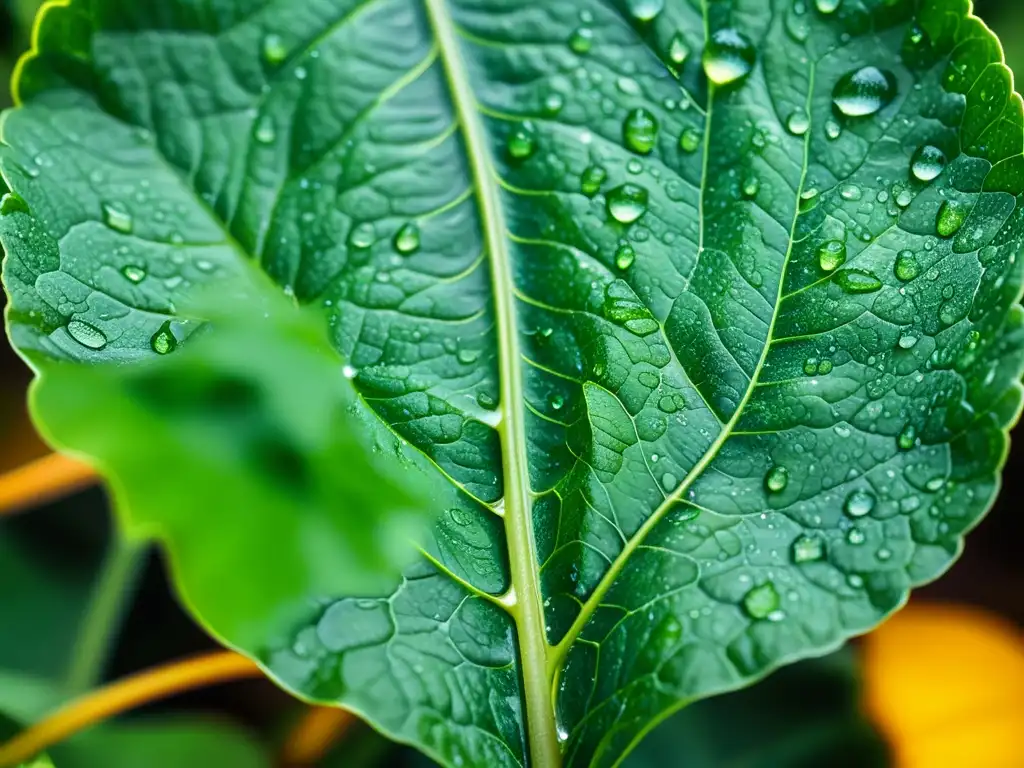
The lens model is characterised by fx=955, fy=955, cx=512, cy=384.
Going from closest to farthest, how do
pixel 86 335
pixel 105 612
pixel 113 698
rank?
1. pixel 86 335
2. pixel 113 698
3. pixel 105 612

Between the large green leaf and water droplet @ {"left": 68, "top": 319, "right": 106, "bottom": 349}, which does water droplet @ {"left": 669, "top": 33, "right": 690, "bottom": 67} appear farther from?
water droplet @ {"left": 68, "top": 319, "right": 106, "bottom": 349}

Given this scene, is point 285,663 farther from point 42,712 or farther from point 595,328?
point 42,712

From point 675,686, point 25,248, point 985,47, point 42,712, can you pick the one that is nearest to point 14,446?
point 42,712

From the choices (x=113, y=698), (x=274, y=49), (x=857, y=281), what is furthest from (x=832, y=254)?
(x=113, y=698)

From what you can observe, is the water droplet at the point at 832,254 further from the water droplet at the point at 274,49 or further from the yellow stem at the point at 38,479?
the yellow stem at the point at 38,479

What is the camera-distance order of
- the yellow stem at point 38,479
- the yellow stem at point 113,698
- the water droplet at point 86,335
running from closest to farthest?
the water droplet at point 86,335 → the yellow stem at point 113,698 → the yellow stem at point 38,479

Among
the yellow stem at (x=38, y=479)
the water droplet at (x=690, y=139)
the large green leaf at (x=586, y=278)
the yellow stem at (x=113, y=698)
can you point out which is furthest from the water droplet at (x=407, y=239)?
the yellow stem at (x=38, y=479)

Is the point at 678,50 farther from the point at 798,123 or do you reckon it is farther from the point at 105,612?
the point at 105,612
